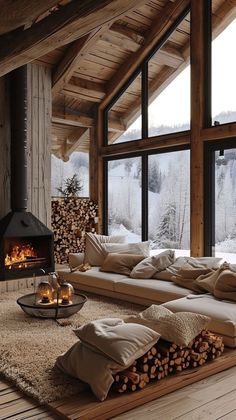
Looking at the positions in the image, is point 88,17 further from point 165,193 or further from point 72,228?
point 72,228

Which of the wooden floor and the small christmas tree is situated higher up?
the small christmas tree

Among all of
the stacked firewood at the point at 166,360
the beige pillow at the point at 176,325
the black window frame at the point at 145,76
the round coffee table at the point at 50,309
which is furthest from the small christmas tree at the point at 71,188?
the stacked firewood at the point at 166,360

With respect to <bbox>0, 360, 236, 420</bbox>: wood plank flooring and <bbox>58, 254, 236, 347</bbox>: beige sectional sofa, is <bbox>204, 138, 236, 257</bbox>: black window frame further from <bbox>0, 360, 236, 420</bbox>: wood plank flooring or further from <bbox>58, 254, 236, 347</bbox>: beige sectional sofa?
<bbox>0, 360, 236, 420</bbox>: wood plank flooring

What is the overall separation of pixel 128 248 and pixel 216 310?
2.41 metres

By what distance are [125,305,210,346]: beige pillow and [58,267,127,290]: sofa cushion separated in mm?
1847

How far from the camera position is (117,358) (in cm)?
247

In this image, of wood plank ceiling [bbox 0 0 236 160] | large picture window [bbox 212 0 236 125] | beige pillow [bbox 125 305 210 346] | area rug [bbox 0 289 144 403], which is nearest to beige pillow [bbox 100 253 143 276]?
area rug [bbox 0 289 144 403]

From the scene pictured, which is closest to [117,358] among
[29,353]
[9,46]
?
[29,353]

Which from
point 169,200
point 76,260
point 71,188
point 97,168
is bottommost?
point 76,260

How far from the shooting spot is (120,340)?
258 cm

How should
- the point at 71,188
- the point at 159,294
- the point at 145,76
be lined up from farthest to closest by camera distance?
the point at 71,188
the point at 145,76
the point at 159,294

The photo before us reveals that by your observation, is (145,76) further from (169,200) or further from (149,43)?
(169,200)

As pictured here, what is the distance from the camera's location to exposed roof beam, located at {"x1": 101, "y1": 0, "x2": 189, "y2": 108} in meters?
6.41

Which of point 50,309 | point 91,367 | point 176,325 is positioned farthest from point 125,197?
point 91,367
